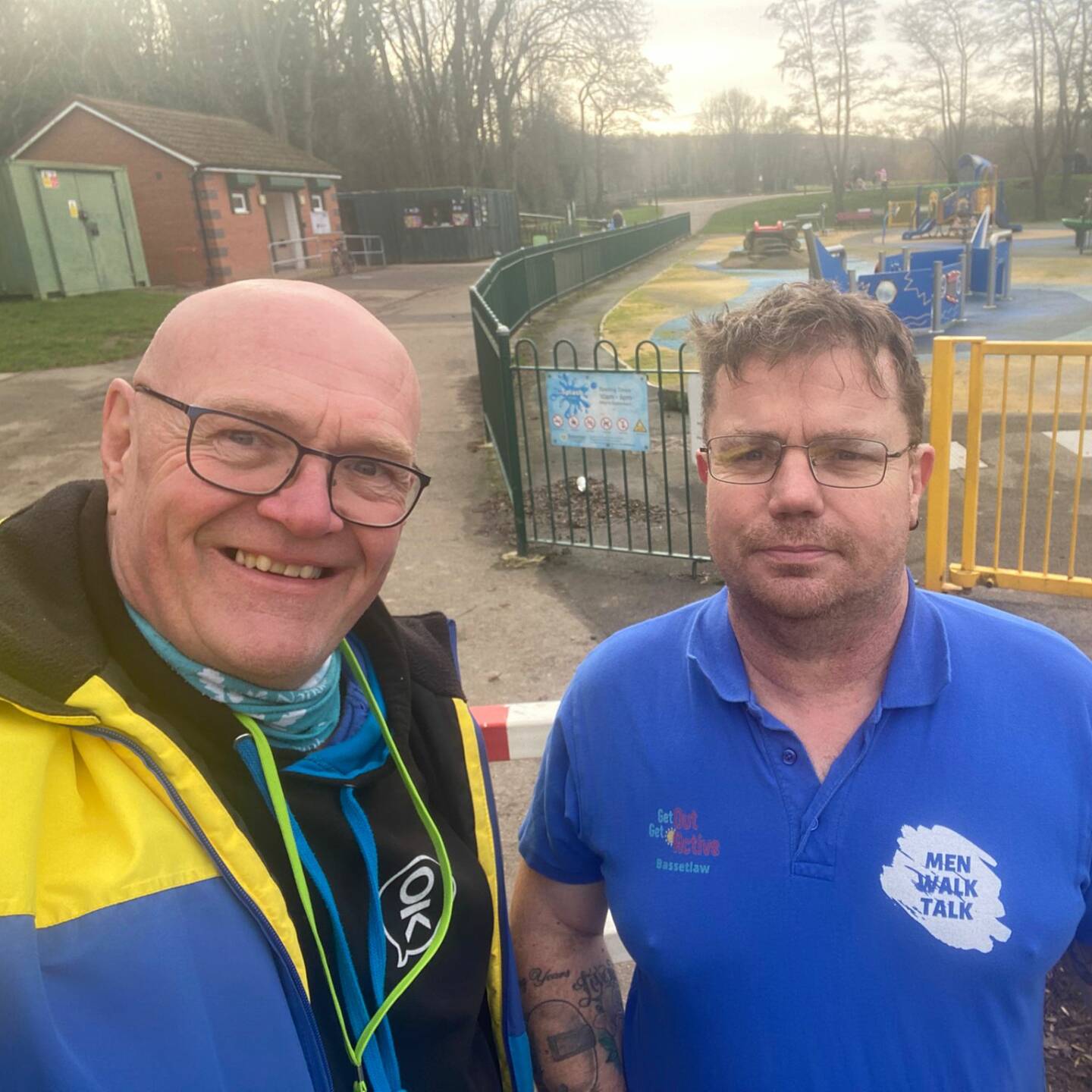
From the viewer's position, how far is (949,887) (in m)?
1.39

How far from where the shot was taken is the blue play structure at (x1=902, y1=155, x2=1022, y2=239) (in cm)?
2673

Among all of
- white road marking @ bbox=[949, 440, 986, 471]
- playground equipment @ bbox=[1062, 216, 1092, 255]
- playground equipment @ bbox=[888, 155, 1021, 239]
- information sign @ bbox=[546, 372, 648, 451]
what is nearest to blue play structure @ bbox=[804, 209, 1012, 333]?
white road marking @ bbox=[949, 440, 986, 471]

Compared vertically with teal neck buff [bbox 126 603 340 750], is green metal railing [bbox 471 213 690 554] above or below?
below

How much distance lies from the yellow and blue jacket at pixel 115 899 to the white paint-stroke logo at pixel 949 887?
2.90 ft

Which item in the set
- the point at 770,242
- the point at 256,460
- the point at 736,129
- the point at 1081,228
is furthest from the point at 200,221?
the point at 736,129

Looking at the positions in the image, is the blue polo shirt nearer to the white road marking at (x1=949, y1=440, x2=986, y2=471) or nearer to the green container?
the white road marking at (x1=949, y1=440, x2=986, y2=471)

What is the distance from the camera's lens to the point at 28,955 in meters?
0.97

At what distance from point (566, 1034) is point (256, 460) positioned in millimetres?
1249

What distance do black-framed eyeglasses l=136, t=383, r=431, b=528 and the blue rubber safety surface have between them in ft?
35.1

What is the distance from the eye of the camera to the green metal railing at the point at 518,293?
250 inches

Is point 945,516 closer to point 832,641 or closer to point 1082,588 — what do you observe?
point 1082,588

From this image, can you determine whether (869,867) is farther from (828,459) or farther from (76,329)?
(76,329)

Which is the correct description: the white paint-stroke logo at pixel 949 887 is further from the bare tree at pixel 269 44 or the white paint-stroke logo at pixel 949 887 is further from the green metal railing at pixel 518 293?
the bare tree at pixel 269 44

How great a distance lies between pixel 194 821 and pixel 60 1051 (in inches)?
10.5
